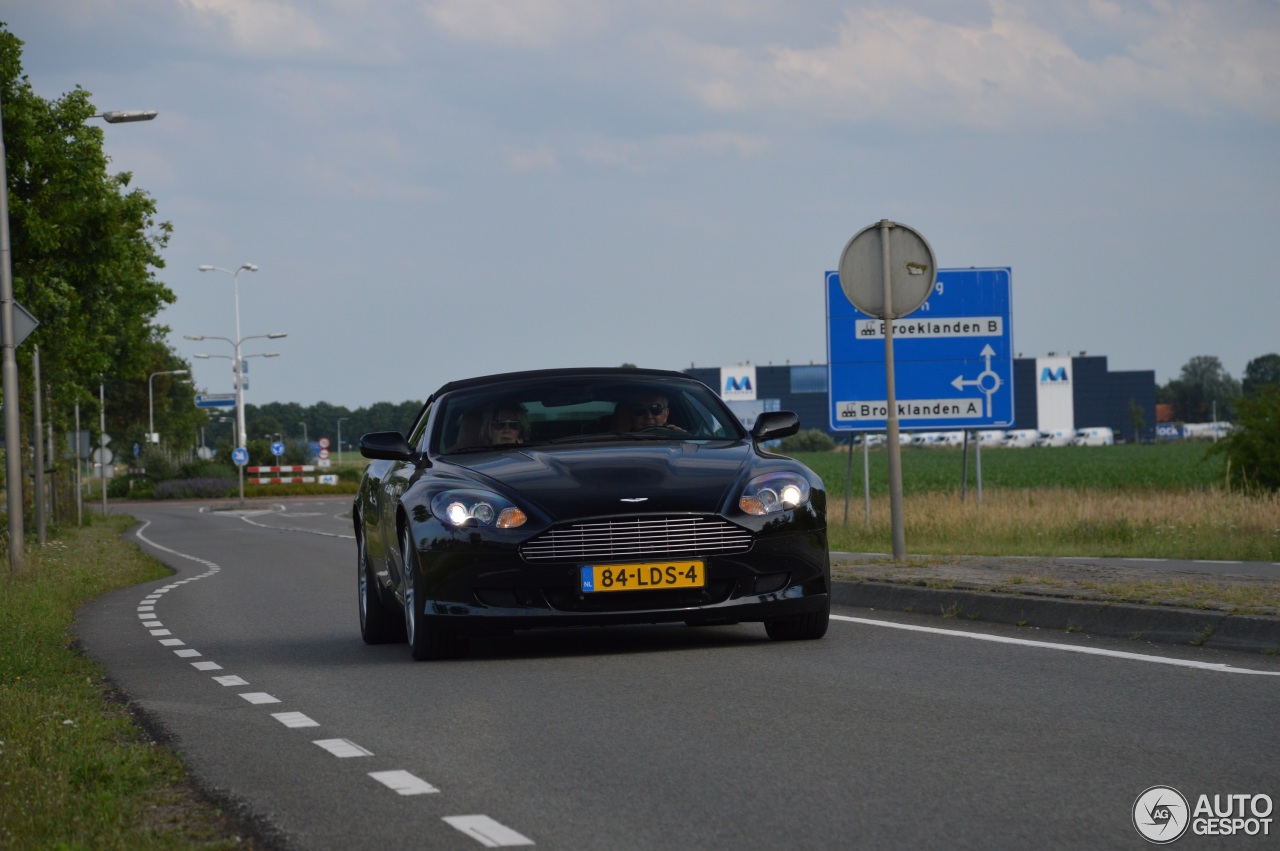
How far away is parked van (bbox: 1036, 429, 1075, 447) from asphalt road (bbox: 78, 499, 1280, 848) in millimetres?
171436

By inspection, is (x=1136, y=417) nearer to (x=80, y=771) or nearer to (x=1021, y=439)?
(x=1021, y=439)

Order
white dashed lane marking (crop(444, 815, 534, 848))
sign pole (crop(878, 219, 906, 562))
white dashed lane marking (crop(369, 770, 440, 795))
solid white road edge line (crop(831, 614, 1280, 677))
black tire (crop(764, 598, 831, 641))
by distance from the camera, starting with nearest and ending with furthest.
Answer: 1. white dashed lane marking (crop(444, 815, 534, 848))
2. white dashed lane marking (crop(369, 770, 440, 795))
3. solid white road edge line (crop(831, 614, 1280, 677))
4. black tire (crop(764, 598, 831, 641))
5. sign pole (crop(878, 219, 906, 562))

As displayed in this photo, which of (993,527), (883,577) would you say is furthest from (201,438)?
(883,577)

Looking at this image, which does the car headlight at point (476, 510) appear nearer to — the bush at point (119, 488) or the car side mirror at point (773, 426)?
the car side mirror at point (773, 426)

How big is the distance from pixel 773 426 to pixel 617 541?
1.70 meters

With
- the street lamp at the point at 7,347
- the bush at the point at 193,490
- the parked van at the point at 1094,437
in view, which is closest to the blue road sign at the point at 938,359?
the street lamp at the point at 7,347

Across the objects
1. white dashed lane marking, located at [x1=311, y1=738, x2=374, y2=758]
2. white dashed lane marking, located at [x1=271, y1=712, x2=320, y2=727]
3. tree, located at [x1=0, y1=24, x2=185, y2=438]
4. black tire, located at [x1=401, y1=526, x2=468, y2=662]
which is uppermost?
tree, located at [x1=0, y1=24, x2=185, y2=438]

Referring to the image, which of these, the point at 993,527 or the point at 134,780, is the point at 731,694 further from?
the point at 993,527

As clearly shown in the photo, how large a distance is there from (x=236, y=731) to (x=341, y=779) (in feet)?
5.13

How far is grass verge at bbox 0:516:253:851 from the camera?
219 inches

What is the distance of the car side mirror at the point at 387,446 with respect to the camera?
10672 mm

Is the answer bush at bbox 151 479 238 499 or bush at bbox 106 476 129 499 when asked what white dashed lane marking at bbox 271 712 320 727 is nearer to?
bush at bbox 151 479 238 499

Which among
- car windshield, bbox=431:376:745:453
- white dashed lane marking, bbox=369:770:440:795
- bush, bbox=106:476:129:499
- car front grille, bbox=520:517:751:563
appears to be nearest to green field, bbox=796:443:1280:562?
car windshield, bbox=431:376:745:453

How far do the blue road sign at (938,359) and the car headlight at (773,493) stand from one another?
1650cm
